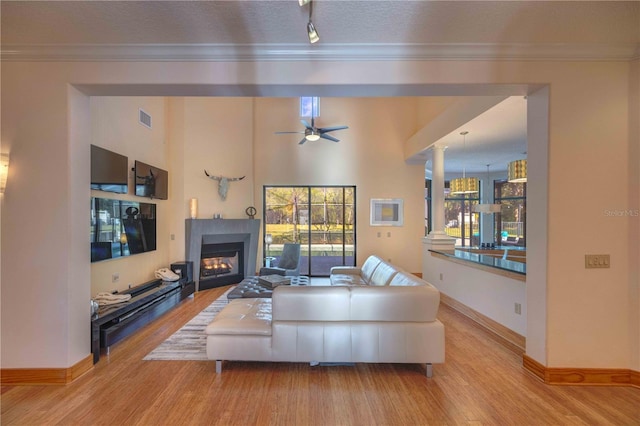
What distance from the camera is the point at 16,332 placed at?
8.05ft

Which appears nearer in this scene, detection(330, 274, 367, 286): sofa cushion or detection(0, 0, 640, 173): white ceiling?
detection(0, 0, 640, 173): white ceiling

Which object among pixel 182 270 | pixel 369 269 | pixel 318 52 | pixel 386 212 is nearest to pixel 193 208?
pixel 182 270

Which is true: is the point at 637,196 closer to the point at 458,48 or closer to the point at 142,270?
the point at 458,48

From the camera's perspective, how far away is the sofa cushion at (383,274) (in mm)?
3625

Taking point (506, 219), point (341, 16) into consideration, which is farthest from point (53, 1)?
point (506, 219)

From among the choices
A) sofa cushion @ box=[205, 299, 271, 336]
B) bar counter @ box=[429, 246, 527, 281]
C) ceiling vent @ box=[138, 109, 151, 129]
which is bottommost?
sofa cushion @ box=[205, 299, 271, 336]

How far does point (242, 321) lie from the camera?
2730 millimetres

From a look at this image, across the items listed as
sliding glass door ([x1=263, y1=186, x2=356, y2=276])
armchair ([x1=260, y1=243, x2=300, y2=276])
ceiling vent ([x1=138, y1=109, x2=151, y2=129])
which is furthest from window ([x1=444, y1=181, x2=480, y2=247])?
ceiling vent ([x1=138, y1=109, x2=151, y2=129])

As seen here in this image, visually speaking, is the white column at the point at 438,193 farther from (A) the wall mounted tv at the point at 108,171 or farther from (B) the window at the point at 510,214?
(B) the window at the point at 510,214

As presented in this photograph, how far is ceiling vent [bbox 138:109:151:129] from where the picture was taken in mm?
4773

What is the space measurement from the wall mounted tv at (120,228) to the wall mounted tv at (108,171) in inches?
7.2

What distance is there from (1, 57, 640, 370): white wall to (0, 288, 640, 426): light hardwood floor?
333mm

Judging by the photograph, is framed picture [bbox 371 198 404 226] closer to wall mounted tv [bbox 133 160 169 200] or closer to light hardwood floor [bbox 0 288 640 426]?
light hardwood floor [bbox 0 288 640 426]

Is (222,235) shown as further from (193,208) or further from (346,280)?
(346,280)
